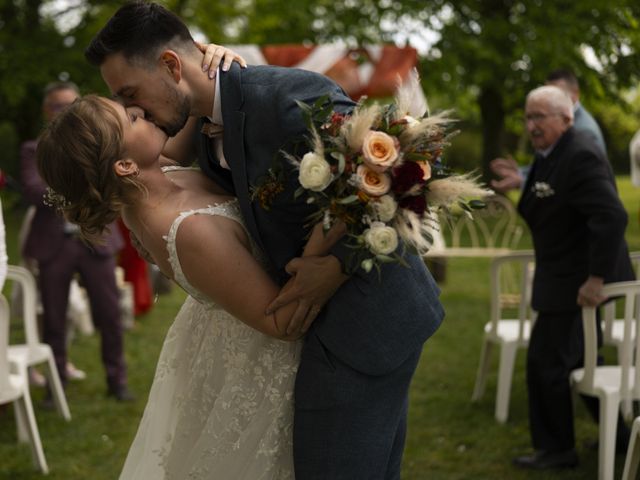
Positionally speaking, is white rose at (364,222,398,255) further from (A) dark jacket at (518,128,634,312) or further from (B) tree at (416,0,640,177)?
(B) tree at (416,0,640,177)

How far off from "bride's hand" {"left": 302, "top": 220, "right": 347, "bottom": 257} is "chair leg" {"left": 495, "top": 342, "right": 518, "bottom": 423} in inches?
159

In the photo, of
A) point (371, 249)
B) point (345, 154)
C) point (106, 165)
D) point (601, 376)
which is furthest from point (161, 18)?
point (601, 376)

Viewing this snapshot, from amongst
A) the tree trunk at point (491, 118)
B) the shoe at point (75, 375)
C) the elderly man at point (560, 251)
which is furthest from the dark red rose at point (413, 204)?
the tree trunk at point (491, 118)

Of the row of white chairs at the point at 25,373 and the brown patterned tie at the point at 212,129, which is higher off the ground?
the brown patterned tie at the point at 212,129

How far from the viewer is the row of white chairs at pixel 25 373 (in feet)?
17.5

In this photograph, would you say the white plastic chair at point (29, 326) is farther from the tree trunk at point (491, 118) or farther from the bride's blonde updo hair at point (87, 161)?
the tree trunk at point (491, 118)

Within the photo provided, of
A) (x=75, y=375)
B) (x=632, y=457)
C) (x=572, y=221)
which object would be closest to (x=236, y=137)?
(x=632, y=457)

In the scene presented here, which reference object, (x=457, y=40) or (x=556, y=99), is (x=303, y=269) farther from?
(x=457, y=40)

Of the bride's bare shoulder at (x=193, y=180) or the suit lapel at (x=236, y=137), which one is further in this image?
the bride's bare shoulder at (x=193, y=180)

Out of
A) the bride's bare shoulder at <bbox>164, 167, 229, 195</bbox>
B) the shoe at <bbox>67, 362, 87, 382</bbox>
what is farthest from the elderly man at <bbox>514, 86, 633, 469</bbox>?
the shoe at <bbox>67, 362, 87, 382</bbox>

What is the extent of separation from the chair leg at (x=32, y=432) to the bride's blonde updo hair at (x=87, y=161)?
9.94ft

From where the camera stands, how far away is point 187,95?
9.79 ft

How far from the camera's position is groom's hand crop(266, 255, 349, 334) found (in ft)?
9.08

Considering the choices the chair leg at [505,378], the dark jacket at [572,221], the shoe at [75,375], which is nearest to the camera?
the dark jacket at [572,221]
